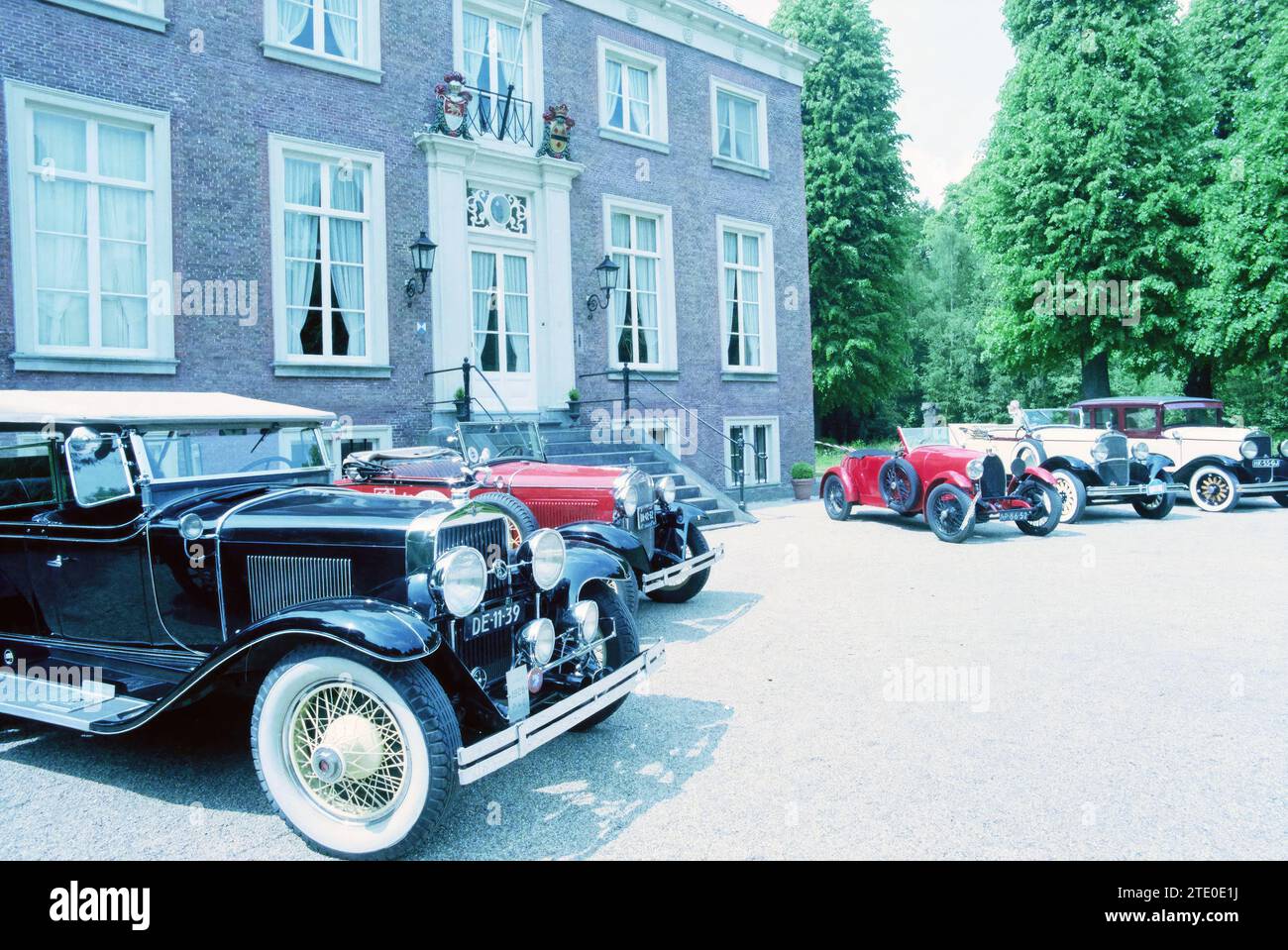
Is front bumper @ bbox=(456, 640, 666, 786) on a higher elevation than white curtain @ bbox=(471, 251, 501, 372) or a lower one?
lower

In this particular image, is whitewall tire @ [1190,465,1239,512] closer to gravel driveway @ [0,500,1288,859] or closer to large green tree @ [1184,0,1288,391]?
gravel driveway @ [0,500,1288,859]

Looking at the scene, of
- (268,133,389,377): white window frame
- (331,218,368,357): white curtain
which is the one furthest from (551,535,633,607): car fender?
(331,218,368,357): white curtain

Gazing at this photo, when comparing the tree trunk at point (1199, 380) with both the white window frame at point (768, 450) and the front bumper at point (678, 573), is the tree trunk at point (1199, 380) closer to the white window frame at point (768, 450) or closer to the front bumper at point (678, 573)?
the white window frame at point (768, 450)

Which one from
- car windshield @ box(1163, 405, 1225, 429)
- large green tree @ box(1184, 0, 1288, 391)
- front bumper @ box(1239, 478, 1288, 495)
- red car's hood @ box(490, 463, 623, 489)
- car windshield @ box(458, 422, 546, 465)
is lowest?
front bumper @ box(1239, 478, 1288, 495)

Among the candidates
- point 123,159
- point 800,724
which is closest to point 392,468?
point 800,724

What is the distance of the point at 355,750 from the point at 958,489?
860 centimetres

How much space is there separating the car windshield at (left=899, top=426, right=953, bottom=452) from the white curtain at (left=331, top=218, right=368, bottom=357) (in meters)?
8.19

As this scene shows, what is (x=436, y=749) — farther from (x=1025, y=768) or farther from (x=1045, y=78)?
(x=1045, y=78)

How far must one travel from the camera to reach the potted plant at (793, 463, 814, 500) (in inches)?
675

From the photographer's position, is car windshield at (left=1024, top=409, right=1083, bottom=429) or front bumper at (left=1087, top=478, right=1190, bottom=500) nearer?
front bumper at (left=1087, top=478, right=1190, bottom=500)

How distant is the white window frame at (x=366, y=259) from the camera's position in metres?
11.0

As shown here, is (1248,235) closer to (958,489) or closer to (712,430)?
(712,430)

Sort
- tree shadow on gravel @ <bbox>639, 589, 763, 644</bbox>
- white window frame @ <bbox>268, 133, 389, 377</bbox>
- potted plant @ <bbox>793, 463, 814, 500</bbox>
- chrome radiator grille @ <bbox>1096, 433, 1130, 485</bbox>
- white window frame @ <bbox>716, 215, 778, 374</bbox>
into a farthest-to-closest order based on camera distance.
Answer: white window frame @ <bbox>716, 215, 778, 374</bbox> < potted plant @ <bbox>793, 463, 814, 500</bbox> < chrome radiator grille @ <bbox>1096, 433, 1130, 485</bbox> < white window frame @ <bbox>268, 133, 389, 377</bbox> < tree shadow on gravel @ <bbox>639, 589, 763, 644</bbox>

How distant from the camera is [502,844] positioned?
3.05 m
